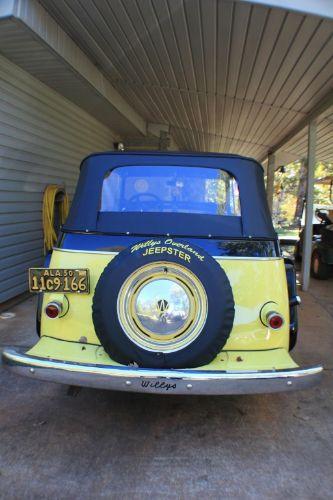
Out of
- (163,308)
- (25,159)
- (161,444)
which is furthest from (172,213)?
(25,159)

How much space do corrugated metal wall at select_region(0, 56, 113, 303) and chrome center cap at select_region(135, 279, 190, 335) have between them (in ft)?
12.4

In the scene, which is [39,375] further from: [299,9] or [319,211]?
[319,211]

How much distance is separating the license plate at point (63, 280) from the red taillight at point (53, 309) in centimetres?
9

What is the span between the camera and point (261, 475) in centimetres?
260

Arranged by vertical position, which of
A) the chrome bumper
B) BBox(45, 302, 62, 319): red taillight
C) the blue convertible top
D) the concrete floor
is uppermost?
the blue convertible top

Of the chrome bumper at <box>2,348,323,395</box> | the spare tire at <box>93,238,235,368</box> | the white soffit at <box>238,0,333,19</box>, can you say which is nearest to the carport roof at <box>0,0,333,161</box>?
the white soffit at <box>238,0,333,19</box>

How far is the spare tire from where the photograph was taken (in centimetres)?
268

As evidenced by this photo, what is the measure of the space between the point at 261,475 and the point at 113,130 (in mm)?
9053

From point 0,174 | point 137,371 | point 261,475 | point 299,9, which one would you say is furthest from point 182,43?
point 261,475

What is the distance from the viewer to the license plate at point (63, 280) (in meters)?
2.98

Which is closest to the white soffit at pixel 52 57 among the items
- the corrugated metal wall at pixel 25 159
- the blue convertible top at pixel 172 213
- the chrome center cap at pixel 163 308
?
the corrugated metal wall at pixel 25 159

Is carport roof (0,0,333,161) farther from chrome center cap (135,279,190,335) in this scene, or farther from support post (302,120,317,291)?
chrome center cap (135,279,190,335)

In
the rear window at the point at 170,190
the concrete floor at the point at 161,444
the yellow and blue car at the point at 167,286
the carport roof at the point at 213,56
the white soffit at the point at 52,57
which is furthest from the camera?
the carport roof at the point at 213,56

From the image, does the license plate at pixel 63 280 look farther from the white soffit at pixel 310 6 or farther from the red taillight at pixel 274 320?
the white soffit at pixel 310 6
